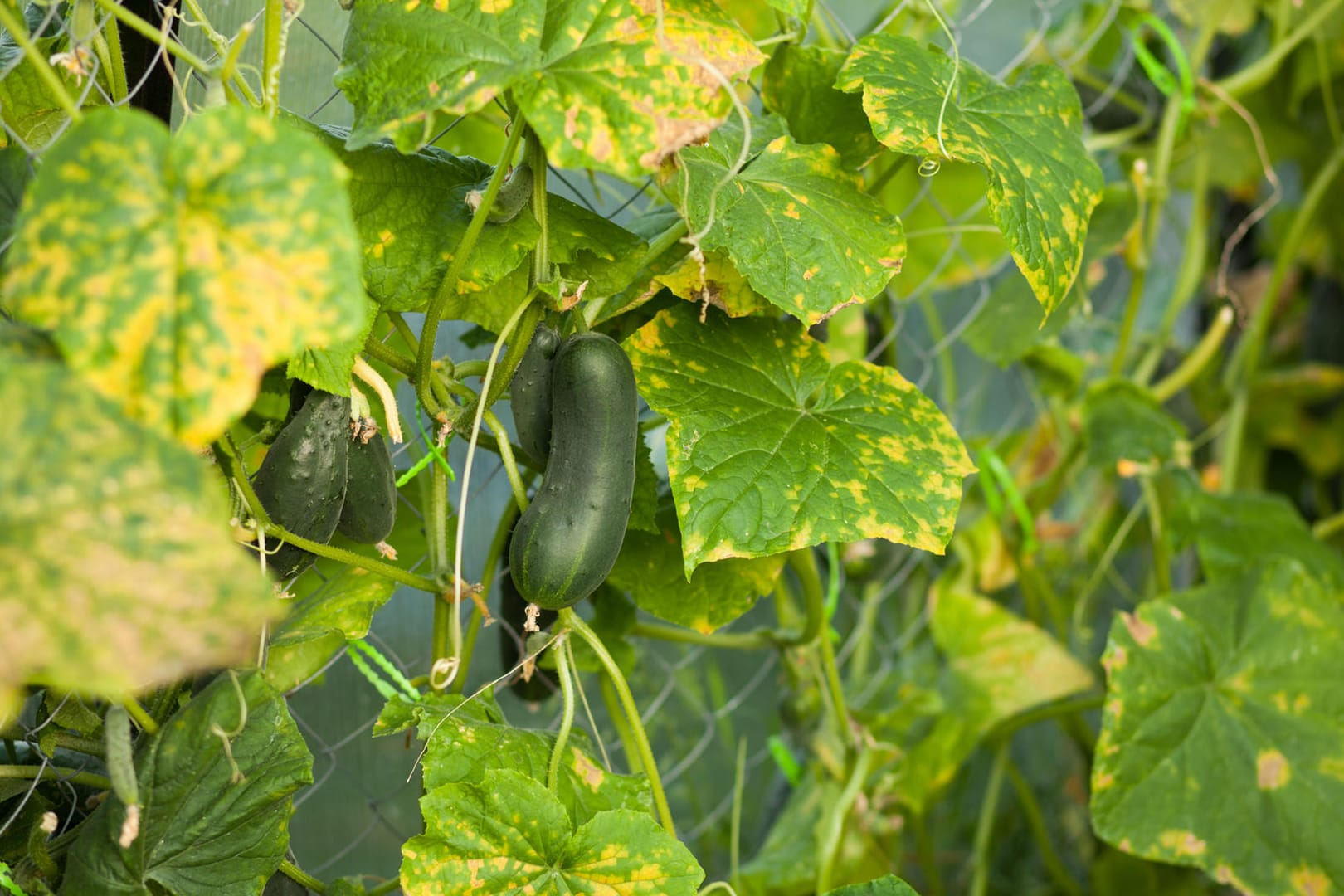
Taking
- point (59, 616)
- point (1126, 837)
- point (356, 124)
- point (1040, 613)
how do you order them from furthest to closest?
1. point (1040, 613)
2. point (1126, 837)
3. point (356, 124)
4. point (59, 616)

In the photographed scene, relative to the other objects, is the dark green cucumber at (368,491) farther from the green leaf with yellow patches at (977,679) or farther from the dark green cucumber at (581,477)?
the green leaf with yellow patches at (977,679)

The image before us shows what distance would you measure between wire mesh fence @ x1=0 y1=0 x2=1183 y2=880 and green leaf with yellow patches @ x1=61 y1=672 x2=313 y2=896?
0.06 metres

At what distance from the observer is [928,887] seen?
1557 millimetres

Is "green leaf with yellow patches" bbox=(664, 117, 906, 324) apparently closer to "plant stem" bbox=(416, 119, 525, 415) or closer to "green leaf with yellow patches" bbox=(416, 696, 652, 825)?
"plant stem" bbox=(416, 119, 525, 415)

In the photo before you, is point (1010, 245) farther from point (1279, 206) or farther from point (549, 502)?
point (1279, 206)

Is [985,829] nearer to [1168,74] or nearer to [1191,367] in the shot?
[1191,367]

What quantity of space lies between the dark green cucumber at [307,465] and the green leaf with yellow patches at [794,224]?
272 mm

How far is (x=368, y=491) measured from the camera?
0.74 m

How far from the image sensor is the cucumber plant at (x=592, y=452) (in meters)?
0.42

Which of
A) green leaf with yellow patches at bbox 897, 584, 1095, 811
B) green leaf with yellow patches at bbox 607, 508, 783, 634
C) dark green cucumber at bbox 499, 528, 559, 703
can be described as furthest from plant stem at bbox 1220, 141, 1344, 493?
dark green cucumber at bbox 499, 528, 559, 703

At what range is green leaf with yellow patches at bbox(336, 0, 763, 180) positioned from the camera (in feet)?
1.91

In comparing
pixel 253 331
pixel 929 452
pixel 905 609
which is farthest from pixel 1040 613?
pixel 253 331

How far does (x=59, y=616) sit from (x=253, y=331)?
13 centimetres

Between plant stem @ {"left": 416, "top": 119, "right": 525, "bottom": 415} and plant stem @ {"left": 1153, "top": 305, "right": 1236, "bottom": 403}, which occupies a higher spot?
plant stem @ {"left": 416, "top": 119, "right": 525, "bottom": 415}
